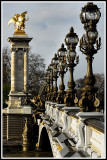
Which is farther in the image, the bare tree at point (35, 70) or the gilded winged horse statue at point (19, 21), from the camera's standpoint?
the bare tree at point (35, 70)

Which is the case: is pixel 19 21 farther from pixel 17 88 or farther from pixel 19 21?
pixel 17 88

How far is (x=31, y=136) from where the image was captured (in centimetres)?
4762

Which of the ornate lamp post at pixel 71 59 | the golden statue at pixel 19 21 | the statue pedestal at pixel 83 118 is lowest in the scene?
the statue pedestal at pixel 83 118

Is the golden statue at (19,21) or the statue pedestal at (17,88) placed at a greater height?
the golden statue at (19,21)

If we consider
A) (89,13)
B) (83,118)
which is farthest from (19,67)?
(83,118)

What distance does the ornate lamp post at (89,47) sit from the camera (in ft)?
35.1

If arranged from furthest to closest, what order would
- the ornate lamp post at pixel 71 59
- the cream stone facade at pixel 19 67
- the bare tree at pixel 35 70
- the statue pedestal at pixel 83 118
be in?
1. the bare tree at pixel 35 70
2. the cream stone facade at pixel 19 67
3. the ornate lamp post at pixel 71 59
4. the statue pedestal at pixel 83 118

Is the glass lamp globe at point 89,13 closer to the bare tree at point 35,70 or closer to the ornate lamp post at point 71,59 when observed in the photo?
the ornate lamp post at point 71,59

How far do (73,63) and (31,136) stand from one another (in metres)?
32.9

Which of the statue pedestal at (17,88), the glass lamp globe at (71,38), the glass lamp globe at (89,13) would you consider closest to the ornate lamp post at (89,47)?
the glass lamp globe at (89,13)

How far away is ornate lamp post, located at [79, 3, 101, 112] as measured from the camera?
10.7 meters

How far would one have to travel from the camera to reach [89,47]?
11.1 metres

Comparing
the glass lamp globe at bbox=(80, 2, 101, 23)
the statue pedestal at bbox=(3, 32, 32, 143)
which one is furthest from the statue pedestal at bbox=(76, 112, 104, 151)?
the statue pedestal at bbox=(3, 32, 32, 143)

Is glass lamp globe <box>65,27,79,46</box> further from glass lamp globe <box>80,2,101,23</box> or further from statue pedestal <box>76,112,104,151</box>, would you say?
statue pedestal <box>76,112,104,151</box>
